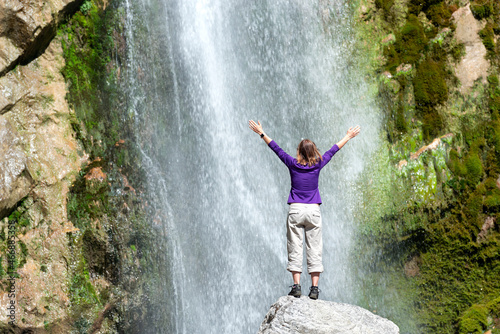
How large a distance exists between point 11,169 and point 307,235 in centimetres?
435

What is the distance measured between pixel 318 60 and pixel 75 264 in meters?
5.61

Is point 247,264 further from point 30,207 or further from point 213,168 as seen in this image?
point 30,207

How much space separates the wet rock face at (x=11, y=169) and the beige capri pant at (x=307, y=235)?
13.6 ft

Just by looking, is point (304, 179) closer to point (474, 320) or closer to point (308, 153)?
point (308, 153)

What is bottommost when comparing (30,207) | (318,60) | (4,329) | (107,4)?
(4,329)

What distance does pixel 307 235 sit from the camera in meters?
5.72

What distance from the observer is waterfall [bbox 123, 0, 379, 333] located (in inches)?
361

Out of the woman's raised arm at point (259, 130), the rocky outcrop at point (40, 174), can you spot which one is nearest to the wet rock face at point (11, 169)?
the rocky outcrop at point (40, 174)

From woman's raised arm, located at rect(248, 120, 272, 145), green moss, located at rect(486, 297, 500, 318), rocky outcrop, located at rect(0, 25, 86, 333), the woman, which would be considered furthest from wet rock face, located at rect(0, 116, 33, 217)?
green moss, located at rect(486, 297, 500, 318)

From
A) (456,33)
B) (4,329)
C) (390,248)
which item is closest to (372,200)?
(390,248)

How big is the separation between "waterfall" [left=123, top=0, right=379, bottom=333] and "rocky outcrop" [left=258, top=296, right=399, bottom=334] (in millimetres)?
3769

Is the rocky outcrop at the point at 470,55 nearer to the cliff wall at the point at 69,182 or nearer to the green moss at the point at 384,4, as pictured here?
the green moss at the point at 384,4

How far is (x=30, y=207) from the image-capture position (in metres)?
7.97

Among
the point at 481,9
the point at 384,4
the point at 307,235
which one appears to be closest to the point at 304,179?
the point at 307,235
